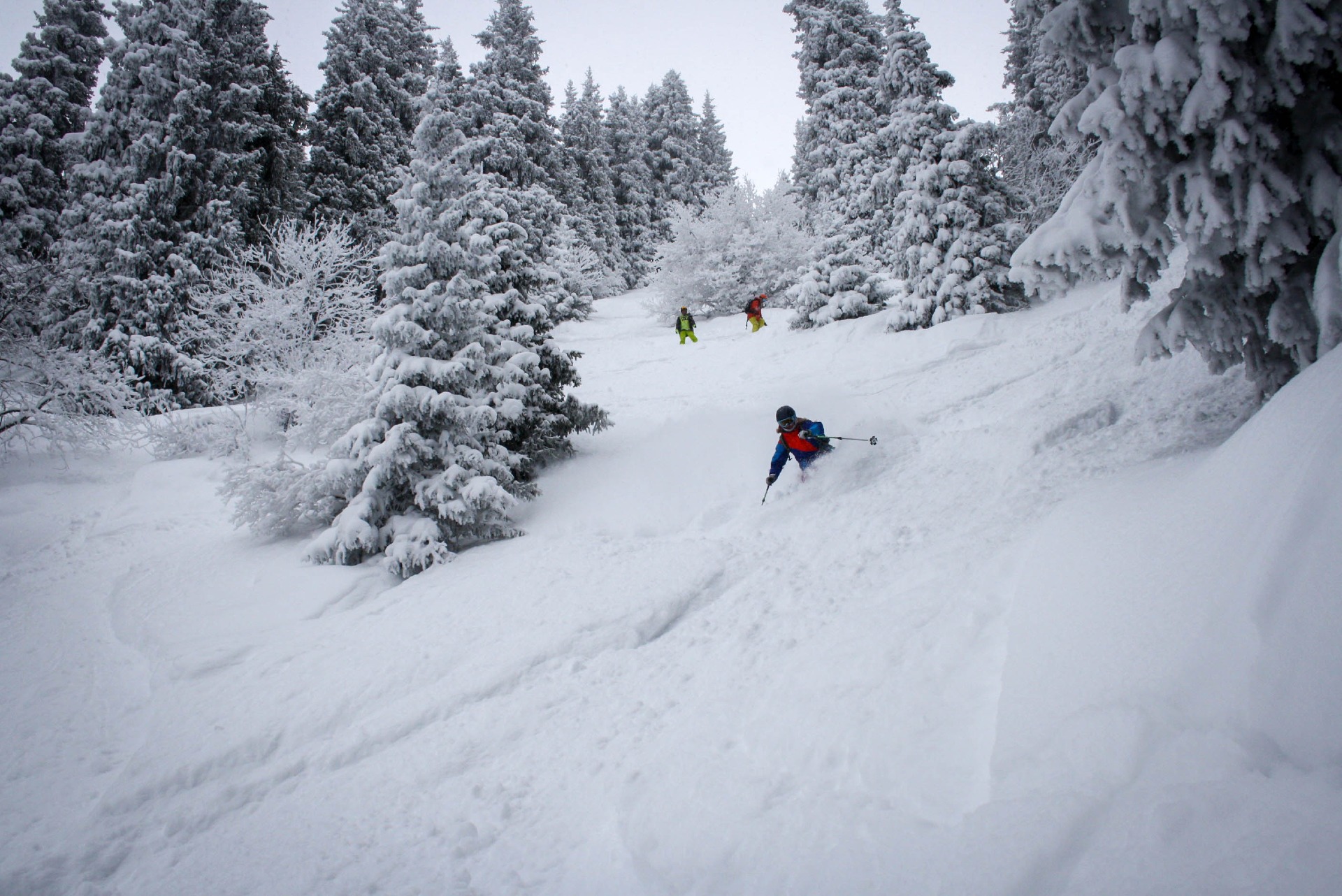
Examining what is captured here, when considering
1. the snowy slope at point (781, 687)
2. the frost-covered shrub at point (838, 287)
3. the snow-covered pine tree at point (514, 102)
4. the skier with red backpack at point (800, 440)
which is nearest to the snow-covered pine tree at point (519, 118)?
the snow-covered pine tree at point (514, 102)

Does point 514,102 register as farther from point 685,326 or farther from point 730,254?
point 685,326

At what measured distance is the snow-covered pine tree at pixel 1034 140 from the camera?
20.5 metres

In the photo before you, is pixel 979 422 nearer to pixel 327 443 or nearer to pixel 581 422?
pixel 581 422

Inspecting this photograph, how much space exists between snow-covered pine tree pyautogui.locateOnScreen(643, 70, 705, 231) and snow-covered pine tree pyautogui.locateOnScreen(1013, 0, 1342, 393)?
3815cm

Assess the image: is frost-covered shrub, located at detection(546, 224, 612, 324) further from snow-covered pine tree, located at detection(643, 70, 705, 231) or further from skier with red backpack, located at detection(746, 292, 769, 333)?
snow-covered pine tree, located at detection(643, 70, 705, 231)

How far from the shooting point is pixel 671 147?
41.4 metres

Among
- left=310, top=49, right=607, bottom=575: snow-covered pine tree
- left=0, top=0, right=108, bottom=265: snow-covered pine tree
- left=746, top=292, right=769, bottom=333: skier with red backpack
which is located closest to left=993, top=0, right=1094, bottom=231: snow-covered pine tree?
left=746, top=292, right=769, bottom=333: skier with red backpack

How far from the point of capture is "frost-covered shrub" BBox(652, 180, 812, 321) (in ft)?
75.3

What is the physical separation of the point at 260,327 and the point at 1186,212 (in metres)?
19.1

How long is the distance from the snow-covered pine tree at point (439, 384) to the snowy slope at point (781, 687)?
0.67 metres

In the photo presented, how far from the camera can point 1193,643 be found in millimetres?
2652

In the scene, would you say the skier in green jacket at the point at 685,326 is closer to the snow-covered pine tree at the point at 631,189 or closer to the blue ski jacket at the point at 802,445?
the blue ski jacket at the point at 802,445

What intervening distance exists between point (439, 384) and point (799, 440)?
5.23 m

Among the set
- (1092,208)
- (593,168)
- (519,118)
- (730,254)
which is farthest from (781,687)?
(593,168)
